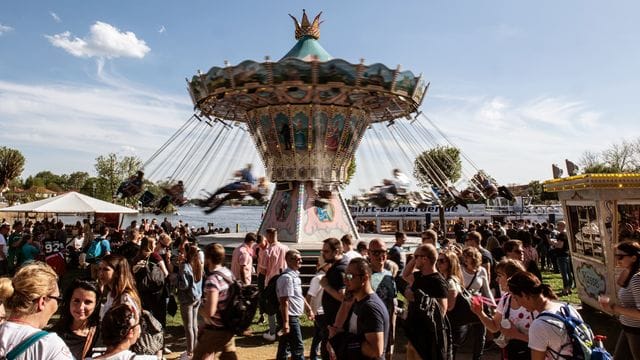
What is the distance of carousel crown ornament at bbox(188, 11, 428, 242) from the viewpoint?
1172 centimetres

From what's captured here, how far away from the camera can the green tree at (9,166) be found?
42688mm

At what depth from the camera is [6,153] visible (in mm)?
46875

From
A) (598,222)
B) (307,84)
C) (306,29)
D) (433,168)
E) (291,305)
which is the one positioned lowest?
(291,305)

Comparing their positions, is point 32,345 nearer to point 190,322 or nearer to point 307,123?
point 190,322

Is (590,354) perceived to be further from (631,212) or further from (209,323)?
(631,212)

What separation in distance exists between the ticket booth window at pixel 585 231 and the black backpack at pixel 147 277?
24.7 feet

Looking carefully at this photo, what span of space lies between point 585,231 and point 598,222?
0.69m

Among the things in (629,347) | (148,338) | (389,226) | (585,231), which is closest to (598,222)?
(585,231)

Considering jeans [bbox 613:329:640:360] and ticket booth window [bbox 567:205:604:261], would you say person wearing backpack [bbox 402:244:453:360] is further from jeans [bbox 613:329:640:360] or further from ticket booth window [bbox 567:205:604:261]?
ticket booth window [bbox 567:205:604:261]

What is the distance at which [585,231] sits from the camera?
8.72 m

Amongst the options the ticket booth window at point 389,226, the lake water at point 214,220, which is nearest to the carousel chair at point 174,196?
the lake water at point 214,220

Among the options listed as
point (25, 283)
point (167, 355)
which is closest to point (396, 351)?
point (167, 355)

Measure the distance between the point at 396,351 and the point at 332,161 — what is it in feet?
25.1

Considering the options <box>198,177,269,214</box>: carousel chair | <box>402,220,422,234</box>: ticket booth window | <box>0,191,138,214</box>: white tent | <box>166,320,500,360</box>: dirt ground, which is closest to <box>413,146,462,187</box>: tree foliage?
<box>402,220,422,234</box>: ticket booth window
